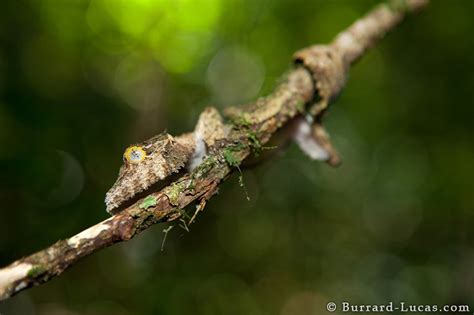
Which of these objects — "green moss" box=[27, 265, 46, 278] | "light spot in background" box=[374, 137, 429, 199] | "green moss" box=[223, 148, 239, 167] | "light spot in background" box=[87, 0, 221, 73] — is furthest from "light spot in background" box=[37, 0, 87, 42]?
"light spot in background" box=[374, 137, 429, 199]

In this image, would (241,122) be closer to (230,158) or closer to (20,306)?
(230,158)

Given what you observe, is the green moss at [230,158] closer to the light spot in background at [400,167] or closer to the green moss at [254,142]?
the green moss at [254,142]

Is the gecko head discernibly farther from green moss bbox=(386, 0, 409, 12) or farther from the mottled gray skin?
green moss bbox=(386, 0, 409, 12)

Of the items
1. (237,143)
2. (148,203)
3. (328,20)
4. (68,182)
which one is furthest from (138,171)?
(328,20)

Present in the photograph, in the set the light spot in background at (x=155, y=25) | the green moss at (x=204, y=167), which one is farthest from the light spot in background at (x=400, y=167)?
the green moss at (x=204, y=167)

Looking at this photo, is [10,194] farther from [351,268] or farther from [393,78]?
[351,268]

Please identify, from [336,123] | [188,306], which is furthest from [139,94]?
[336,123]
